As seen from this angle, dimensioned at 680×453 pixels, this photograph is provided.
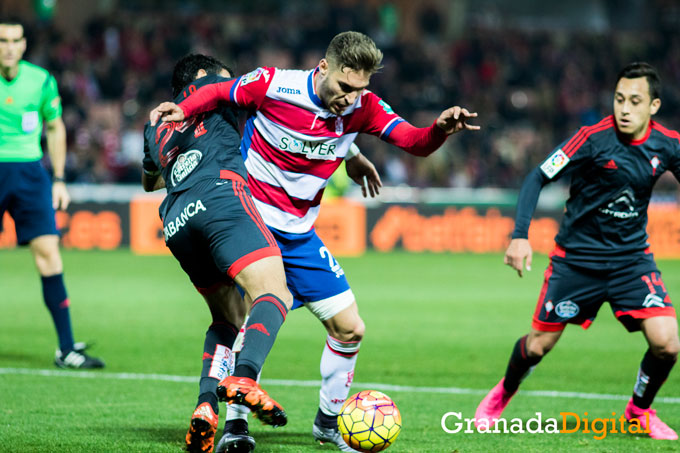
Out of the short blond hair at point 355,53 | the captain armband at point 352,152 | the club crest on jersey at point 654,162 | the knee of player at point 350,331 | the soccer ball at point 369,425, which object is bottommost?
the soccer ball at point 369,425

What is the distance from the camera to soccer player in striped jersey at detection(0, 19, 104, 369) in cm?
704

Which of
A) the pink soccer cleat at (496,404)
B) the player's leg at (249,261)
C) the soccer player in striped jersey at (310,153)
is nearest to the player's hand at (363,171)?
the soccer player in striped jersey at (310,153)

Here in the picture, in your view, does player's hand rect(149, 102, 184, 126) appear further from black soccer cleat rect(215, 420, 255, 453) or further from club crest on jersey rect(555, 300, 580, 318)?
club crest on jersey rect(555, 300, 580, 318)

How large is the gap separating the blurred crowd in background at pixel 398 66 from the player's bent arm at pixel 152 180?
1412 cm

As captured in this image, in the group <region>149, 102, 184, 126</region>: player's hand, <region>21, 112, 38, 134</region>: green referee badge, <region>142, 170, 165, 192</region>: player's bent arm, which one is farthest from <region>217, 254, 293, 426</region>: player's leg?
<region>21, 112, 38, 134</region>: green referee badge

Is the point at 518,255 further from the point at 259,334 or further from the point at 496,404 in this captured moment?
the point at 259,334

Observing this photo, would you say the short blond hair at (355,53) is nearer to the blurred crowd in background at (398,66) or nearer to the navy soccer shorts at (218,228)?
the navy soccer shorts at (218,228)

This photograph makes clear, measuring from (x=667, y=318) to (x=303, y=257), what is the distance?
2.09 meters

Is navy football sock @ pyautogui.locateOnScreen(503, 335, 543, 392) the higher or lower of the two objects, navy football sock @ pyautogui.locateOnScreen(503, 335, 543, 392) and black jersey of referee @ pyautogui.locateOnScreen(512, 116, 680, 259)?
the lower

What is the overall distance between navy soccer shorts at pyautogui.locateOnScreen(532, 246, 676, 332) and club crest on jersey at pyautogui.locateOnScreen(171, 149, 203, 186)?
220cm

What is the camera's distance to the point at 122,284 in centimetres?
1316

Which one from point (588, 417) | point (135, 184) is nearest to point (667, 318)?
point (588, 417)

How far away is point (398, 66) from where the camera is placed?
2480 centimetres

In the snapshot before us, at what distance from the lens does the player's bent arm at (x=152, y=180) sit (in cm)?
497
